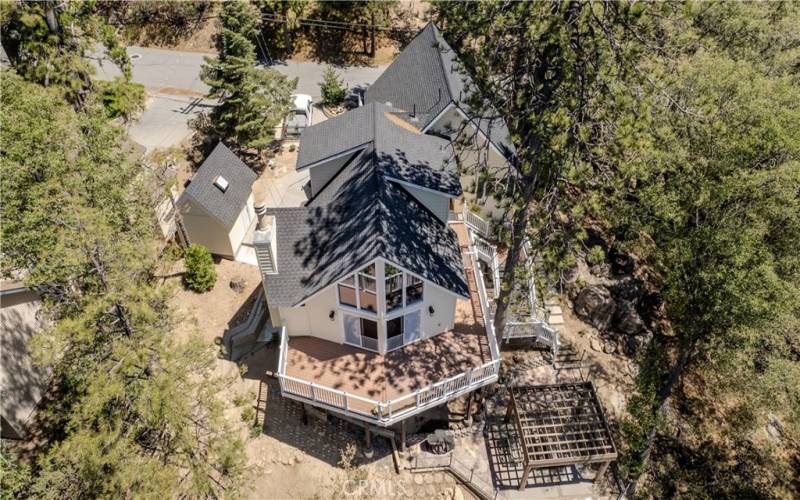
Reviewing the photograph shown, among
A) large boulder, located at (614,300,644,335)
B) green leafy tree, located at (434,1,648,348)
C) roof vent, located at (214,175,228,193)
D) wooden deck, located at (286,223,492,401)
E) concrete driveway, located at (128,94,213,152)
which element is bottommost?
wooden deck, located at (286,223,492,401)

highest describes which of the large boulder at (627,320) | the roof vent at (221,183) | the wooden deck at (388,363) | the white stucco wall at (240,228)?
the roof vent at (221,183)

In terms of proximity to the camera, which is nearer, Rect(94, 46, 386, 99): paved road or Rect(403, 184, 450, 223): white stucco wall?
Rect(403, 184, 450, 223): white stucco wall

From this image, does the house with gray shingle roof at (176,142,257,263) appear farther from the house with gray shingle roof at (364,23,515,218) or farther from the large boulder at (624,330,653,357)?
the large boulder at (624,330,653,357)

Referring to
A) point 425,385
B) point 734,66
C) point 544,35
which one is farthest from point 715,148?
point 425,385

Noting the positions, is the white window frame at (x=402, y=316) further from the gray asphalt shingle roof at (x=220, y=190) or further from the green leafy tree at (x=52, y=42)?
the green leafy tree at (x=52, y=42)

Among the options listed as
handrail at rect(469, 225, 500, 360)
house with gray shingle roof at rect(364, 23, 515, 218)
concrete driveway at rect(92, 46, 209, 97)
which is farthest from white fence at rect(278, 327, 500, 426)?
concrete driveway at rect(92, 46, 209, 97)

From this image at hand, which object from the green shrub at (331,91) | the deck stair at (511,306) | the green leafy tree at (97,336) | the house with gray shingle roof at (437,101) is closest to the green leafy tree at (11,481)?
the green leafy tree at (97,336)

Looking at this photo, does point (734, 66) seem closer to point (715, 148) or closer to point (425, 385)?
point (715, 148)

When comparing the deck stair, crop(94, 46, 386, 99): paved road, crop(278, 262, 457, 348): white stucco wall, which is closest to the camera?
crop(278, 262, 457, 348): white stucco wall

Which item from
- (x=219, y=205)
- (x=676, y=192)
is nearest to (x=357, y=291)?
(x=219, y=205)
